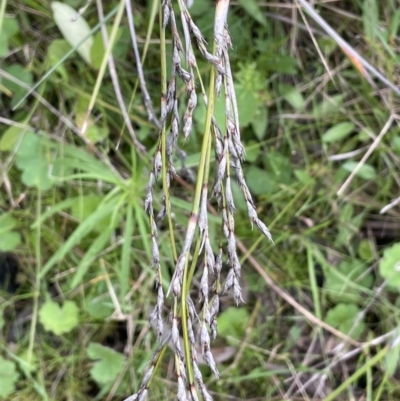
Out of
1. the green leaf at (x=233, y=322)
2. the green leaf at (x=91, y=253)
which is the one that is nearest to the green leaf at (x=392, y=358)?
the green leaf at (x=233, y=322)

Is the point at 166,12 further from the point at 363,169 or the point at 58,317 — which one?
the point at 58,317

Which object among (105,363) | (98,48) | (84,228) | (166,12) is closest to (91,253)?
(84,228)

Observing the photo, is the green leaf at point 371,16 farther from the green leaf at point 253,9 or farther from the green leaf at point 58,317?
the green leaf at point 58,317

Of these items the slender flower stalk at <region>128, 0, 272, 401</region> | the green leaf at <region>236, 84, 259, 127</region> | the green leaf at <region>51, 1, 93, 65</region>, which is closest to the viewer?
the slender flower stalk at <region>128, 0, 272, 401</region>

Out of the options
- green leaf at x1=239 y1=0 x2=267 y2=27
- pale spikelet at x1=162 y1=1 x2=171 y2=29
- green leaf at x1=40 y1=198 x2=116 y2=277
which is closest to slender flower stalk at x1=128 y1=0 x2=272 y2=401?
pale spikelet at x1=162 y1=1 x2=171 y2=29

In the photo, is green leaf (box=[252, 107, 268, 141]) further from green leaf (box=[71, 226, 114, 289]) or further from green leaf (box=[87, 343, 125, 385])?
green leaf (box=[87, 343, 125, 385])

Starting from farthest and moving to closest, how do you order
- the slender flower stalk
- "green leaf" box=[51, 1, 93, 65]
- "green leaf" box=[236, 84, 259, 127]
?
"green leaf" box=[236, 84, 259, 127] → "green leaf" box=[51, 1, 93, 65] → the slender flower stalk

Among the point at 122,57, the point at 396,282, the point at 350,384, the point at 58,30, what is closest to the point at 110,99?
the point at 122,57
